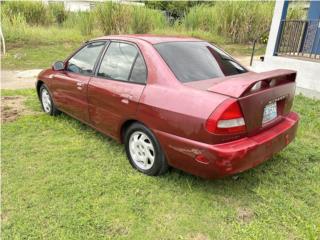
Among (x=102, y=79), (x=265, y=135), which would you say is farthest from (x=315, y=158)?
(x=102, y=79)

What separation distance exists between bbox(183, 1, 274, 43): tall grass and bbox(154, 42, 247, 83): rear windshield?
14.2 metres

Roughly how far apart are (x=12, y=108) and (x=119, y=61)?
3.09 meters

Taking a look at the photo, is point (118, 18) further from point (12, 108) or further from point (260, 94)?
point (260, 94)

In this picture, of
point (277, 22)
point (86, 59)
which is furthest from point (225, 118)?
point (277, 22)

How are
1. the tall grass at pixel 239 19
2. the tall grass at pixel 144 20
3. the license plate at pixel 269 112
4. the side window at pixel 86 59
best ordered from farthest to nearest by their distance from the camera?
the tall grass at pixel 239 19, the tall grass at pixel 144 20, the side window at pixel 86 59, the license plate at pixel 269 112

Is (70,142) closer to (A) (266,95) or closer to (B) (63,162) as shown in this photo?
(B) (63,162)

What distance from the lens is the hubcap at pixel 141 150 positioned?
3318 mm

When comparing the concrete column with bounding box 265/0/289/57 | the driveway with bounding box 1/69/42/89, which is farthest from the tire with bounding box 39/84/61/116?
the concrete column with bounding box 265/0/289/57

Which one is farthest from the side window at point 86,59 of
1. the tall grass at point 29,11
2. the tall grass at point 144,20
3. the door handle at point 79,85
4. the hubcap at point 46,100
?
the tall grass at point 29,11

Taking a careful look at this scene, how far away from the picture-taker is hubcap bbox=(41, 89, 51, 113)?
5312mm

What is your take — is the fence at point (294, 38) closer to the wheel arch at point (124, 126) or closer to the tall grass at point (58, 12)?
the wheel arch at point (124, 126)

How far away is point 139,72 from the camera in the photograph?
337 centimetres

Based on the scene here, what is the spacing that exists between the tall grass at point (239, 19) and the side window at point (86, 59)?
46.3 feet

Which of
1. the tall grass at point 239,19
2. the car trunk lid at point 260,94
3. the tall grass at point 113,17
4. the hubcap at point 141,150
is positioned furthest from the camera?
the tall grass at point 239,19
